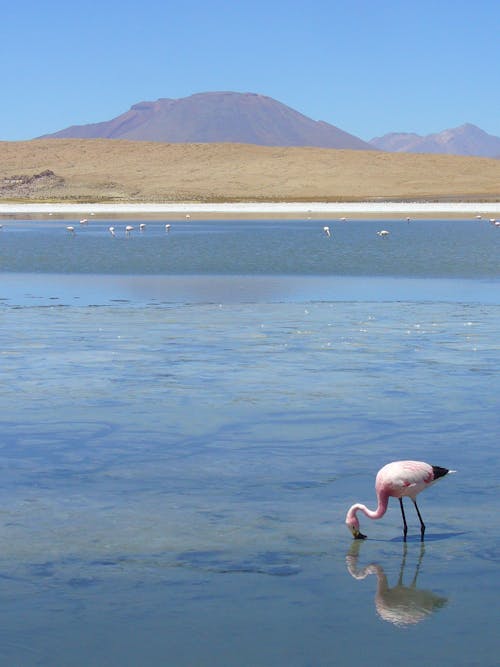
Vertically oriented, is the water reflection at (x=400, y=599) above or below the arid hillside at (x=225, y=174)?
below

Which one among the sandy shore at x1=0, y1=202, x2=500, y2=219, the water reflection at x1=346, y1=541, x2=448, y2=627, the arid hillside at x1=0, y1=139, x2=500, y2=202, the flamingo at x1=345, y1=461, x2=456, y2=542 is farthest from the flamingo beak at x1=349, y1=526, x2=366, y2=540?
the arid hillside at x1=0, y1=139, x2=500, y2=202

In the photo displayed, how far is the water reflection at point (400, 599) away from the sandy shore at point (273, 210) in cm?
6162

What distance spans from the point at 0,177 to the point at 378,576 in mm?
115646

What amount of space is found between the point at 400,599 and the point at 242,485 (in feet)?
7.25

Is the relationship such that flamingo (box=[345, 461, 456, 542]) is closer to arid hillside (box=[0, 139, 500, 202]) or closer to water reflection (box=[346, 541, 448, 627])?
water reflection (box=[346, 541, 448, 627])

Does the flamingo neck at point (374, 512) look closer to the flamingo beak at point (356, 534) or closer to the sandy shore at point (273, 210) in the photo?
the flamingo beak at point (356, 534)

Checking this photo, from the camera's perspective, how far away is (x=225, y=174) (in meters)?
119

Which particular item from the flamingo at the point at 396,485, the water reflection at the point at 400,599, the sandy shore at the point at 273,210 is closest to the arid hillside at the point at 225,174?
the sandy shore at the point at 273,210

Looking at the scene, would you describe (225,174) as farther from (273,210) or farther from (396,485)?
(396,485)

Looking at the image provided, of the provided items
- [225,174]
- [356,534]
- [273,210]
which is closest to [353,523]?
Result: [356,534]

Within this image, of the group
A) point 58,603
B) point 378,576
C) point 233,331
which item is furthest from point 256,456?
point 233,331

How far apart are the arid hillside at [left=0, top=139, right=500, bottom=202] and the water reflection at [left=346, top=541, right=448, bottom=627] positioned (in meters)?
80.6

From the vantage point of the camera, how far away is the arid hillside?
102 meters

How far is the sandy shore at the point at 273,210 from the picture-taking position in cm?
7031
